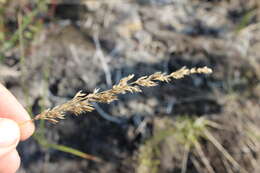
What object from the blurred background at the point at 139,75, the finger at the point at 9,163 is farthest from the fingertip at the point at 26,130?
the blurred background at the point at 139,75

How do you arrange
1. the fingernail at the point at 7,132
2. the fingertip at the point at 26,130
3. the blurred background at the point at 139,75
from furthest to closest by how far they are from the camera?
the blurred background at the point at 139,75, the fingertip at the point at 26,130, the fingernail at the point at 7,132

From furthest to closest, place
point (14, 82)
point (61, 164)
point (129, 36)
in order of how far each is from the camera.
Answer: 1. point (129, 36)
2. point (14, 82)
3. point (61, 164)

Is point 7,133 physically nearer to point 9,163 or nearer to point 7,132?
point 7,132

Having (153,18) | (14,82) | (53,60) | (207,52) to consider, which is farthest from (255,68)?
(14,82)

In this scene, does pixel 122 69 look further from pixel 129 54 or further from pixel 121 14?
pixel 121 14

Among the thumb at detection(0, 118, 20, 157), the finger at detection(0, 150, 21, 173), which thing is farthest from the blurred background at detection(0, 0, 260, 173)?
the thumb at detection(0, 118, 20, 157)

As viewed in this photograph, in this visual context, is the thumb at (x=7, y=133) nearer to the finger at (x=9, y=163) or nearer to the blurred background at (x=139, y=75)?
the finger at (x=9, y=163)

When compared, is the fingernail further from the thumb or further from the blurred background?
the blurred background
